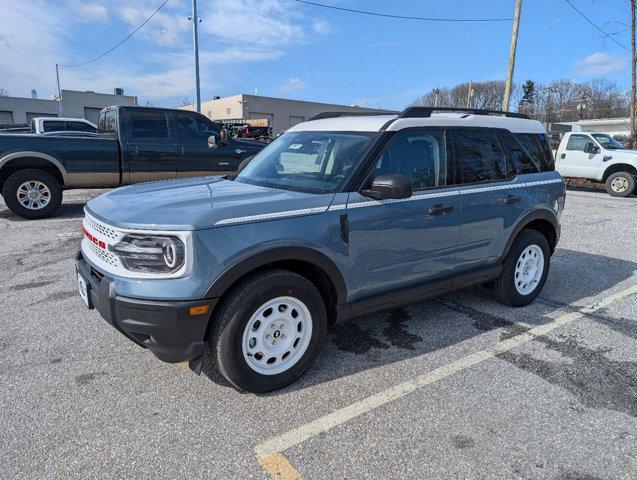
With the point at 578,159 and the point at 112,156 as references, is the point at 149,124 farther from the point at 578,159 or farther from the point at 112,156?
the point at 578,159

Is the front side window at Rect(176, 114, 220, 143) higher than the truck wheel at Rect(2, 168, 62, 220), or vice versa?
the front side window at Rect(176, 114, 220, 143)

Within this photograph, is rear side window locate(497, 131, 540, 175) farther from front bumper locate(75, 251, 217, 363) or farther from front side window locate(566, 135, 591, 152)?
front side window locate(566, 135, 591, 152)

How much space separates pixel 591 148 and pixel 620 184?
1500 millimetres

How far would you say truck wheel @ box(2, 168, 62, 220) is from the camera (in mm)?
8000

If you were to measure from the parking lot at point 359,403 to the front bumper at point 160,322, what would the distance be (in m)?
0.42

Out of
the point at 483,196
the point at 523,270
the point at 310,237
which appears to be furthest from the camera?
the point at 523,270

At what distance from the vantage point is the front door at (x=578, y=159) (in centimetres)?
1481

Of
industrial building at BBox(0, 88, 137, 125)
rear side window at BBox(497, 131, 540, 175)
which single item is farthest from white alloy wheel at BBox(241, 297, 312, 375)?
industrial building at BBox(0, 88, 137, 125)

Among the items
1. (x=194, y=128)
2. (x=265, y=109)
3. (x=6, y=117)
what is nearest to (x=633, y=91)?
(x=194, y=128)

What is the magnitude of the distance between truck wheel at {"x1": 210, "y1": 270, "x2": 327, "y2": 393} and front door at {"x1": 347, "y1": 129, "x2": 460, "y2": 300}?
1.36ft

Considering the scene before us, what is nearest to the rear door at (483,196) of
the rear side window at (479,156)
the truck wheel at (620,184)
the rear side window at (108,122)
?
the rear side window at (479,156)

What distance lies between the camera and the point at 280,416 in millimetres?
2750

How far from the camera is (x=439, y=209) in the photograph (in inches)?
143

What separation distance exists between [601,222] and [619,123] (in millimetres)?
50656
